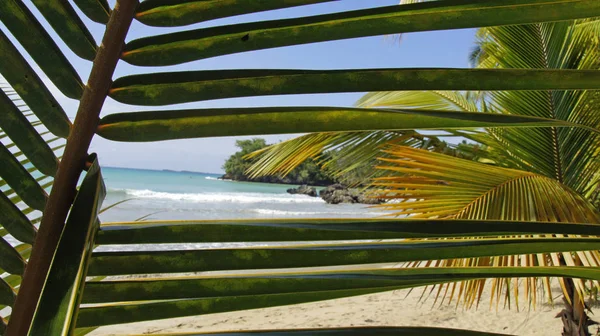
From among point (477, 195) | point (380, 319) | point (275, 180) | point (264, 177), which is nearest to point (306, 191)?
point (264, 177)

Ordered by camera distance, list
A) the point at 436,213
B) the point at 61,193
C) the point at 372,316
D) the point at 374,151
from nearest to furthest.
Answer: the point at 61,193 < the point at 436,213 < the point at 374,151 < the point at 372,316

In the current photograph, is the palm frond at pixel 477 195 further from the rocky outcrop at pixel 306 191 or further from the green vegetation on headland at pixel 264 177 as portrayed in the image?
the green vegetation on headland at pixel 264 177

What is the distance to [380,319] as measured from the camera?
5906 millimetres

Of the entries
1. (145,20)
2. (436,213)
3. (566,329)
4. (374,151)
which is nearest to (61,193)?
(145,20)

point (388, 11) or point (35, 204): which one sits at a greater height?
point (388, 11)

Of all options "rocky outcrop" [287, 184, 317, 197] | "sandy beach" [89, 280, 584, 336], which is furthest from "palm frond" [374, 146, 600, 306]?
"rocky outcrop" [287, 184, 317, 197]

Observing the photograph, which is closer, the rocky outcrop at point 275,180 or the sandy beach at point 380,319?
the sandy beach at point 380,319

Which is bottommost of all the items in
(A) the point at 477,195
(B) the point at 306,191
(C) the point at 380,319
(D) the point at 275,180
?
(C) the point at 380,319

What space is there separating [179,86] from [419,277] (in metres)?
0.25

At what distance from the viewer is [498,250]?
36cm

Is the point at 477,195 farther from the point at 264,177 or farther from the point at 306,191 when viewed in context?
the point at 264,177

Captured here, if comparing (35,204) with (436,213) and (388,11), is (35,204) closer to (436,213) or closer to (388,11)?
(388,11)

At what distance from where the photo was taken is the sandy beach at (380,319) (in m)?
5.39

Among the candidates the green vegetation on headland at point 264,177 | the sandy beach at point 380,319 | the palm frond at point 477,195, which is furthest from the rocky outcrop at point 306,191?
the palm frond at point 477,195
